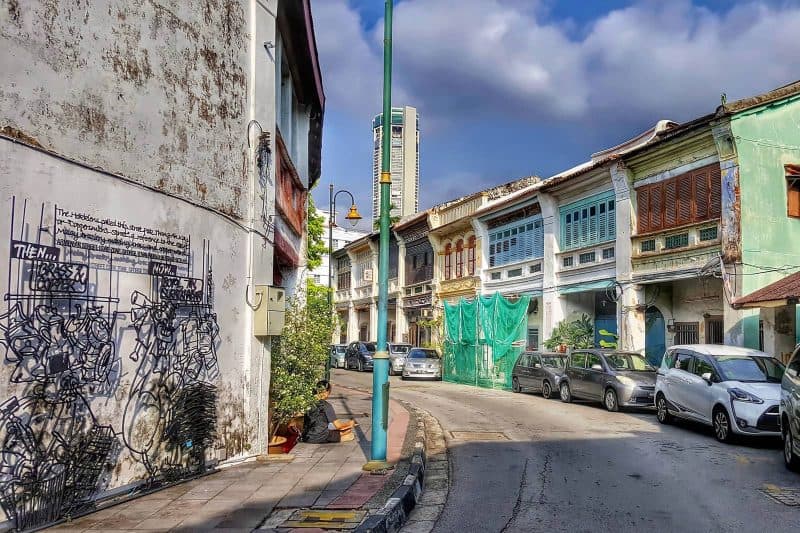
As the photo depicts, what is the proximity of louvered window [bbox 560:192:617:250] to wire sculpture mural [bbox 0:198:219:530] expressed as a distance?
1810 centimetres

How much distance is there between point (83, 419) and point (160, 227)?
218 centimetres

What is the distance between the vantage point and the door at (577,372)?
64.1 feet

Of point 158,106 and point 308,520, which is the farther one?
point 158,106

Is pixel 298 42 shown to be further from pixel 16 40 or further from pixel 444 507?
pixel 444 507

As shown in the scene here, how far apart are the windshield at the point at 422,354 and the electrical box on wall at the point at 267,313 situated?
870 inches

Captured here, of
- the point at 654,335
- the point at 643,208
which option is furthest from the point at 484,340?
the point at 643,208

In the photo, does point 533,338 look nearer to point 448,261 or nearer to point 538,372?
point 538,372

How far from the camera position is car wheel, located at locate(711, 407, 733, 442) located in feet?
40.8


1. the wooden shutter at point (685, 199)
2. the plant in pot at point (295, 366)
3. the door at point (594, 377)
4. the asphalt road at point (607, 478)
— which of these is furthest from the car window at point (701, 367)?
the wooden shutter at point (685, 199)

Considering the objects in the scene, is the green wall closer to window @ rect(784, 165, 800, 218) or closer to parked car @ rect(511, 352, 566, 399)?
window @ rect(784, 165, 800, 218)

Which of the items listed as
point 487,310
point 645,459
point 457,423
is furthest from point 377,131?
point 645,459

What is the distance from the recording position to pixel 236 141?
939cm

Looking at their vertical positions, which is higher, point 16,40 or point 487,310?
point 16,40

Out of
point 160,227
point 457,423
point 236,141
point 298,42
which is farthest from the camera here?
point 457,423
